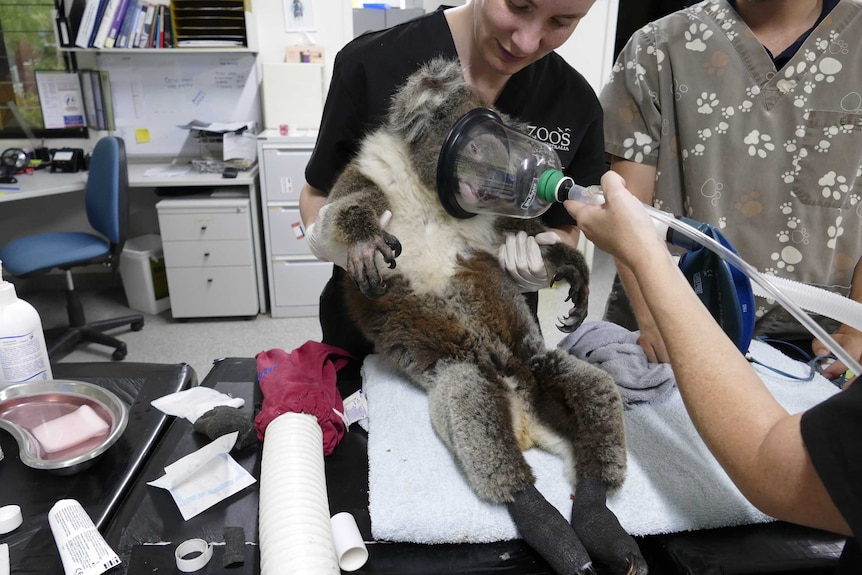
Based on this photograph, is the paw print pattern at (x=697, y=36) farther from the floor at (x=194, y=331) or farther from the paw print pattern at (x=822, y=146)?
the floor at (x=194, y=331)

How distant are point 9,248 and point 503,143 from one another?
347 centimetres

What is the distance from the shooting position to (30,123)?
14.0 feet

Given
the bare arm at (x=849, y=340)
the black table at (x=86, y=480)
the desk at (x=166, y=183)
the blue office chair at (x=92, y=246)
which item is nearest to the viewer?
the black table at (x=86, y=480)

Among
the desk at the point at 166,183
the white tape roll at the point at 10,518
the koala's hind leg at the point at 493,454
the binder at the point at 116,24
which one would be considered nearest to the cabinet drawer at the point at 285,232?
the desk at the point at 166,183

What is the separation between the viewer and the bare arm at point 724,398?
0.69 meters

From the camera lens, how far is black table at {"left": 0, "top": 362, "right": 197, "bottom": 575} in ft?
3.05

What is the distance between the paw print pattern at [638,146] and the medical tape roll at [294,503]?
1109 millimetres

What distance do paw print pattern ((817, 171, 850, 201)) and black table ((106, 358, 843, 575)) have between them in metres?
0.88

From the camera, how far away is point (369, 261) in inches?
47.1

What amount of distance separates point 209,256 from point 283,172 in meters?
0.80

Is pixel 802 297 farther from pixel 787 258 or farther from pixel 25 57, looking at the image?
pixel 25 57

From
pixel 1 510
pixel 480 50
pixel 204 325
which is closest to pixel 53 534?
pixel 1 510

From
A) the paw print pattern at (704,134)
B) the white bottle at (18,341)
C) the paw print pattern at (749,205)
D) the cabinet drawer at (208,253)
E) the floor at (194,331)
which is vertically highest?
the paw print pattern at (704,134)

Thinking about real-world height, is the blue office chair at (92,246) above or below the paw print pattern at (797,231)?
below
